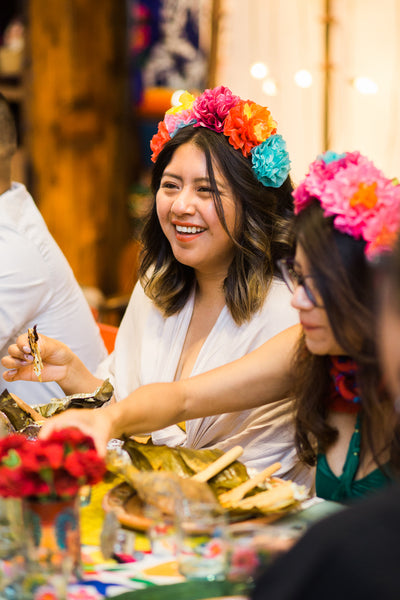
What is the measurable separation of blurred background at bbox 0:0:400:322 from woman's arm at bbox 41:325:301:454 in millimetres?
2736

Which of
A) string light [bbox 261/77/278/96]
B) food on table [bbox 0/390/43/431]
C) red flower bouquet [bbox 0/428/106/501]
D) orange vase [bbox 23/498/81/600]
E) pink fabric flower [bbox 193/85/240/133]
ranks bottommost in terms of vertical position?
food on table [bbox 0/390/43/431]

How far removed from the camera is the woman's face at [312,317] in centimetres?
149

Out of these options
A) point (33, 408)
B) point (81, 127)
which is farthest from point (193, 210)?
point (81, 127)

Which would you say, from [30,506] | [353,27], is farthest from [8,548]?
[353,27]

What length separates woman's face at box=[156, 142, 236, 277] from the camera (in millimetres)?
2096

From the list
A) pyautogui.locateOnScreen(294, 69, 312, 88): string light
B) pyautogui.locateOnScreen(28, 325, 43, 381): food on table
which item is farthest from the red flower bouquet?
pyautogui.locateOnScreen(294, 69, 312, 88): string light

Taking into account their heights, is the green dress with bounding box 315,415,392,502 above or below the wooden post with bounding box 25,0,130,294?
below

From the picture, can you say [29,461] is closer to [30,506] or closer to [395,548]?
[30,506]

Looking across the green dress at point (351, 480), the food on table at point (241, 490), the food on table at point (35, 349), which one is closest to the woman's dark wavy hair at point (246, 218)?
the food on table at point (35, 349)

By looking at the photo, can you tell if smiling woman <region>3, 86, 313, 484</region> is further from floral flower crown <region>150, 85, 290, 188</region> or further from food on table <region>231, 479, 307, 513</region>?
food on table <region>231, 479, 307, 513</region>

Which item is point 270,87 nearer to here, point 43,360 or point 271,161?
point 271,161

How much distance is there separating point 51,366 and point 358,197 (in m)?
1.03

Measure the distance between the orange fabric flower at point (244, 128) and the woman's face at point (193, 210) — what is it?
3.8 inches

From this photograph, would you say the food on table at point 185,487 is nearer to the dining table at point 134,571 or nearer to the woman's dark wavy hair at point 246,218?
the dining table at point 134,571
